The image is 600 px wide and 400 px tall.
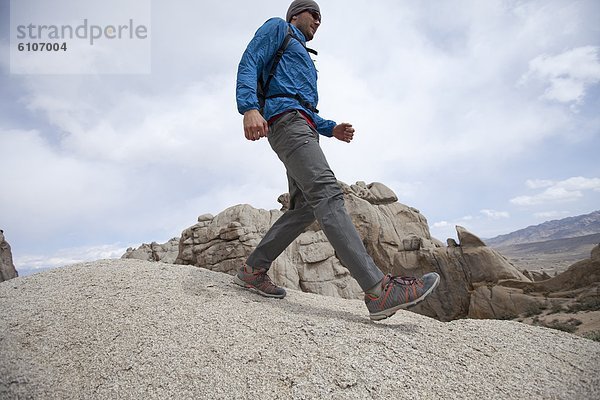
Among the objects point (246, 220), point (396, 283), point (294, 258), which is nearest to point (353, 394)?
point (396, 283)

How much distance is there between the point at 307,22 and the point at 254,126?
5.21 ft

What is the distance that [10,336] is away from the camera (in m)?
2.61

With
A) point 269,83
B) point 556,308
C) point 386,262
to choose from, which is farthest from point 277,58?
point 386,262

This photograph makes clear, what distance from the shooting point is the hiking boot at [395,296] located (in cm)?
296

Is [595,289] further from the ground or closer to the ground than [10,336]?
closer to the ground

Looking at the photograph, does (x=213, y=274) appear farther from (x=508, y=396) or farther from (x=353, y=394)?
(x=508, y=396)

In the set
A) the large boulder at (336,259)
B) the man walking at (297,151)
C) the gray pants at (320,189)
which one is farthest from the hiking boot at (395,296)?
the large boulder at (336,259)

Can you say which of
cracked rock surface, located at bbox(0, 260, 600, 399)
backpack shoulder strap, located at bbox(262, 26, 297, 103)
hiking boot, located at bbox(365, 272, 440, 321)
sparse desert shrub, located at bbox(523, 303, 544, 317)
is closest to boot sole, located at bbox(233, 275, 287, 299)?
cracked rock surface, located at bbox(0, 260, 600, 399)

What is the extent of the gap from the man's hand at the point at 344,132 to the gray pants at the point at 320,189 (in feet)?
2.38

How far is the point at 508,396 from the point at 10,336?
11.5 feet

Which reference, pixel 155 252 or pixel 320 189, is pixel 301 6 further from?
pixel 155 252

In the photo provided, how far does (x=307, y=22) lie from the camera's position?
378 centimetres

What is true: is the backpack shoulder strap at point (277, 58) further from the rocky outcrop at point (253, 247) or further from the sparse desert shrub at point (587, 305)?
the sparse desert shrub at point (587, 305)

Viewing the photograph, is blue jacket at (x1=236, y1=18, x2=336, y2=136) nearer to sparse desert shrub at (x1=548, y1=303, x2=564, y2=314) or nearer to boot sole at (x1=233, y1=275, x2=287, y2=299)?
boot sole at (x1=233, y1=275, x2=287, y2=299)
